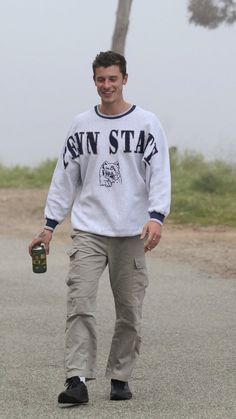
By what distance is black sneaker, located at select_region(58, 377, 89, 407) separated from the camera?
647 centimetres

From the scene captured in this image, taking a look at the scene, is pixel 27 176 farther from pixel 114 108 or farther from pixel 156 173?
pixel 156 173

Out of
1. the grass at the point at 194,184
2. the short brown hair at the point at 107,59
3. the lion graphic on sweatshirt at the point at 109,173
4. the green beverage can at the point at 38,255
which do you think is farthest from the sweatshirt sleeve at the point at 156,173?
the grass at the point at 194,184

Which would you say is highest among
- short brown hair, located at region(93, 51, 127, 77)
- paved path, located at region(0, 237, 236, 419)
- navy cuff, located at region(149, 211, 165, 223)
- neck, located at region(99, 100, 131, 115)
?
short brown hair, located at region(93, 51, 127, 77)

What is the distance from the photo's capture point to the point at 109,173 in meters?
6.63

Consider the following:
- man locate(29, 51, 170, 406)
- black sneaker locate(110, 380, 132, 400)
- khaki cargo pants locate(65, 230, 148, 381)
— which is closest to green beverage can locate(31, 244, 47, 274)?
man locate(29, 51, 170, 406)

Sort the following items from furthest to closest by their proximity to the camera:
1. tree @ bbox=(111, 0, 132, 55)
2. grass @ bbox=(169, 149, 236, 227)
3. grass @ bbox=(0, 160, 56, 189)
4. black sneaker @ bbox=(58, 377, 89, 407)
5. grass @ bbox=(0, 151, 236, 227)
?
grass @ bbox=(0, 160, 56, 189)
tree @ bbox=(111, 0, 132, 55)
grass @ bbox=(0, 151, 236, 227)
grass @ bbox=(169, 149, 236, 227)
black sneaker @ bbox=(58, 377, 89, 407)

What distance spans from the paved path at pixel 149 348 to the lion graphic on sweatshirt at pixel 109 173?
48.4 inches

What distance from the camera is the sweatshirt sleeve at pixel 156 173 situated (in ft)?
21.6

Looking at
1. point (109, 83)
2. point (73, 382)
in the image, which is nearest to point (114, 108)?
point (109, 83)

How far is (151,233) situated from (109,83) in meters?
0.87

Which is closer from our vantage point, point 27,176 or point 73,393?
point 73,393

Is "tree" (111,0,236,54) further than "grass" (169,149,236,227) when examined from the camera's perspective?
Yes

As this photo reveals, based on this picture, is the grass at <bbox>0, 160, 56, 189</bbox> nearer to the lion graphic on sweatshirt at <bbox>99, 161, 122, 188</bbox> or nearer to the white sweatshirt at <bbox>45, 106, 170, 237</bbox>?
the white sweatshirt at <bbox>45, 106, 170, 237</bbox>

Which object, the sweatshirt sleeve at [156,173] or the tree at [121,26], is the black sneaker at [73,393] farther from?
the tree at [121,26]
